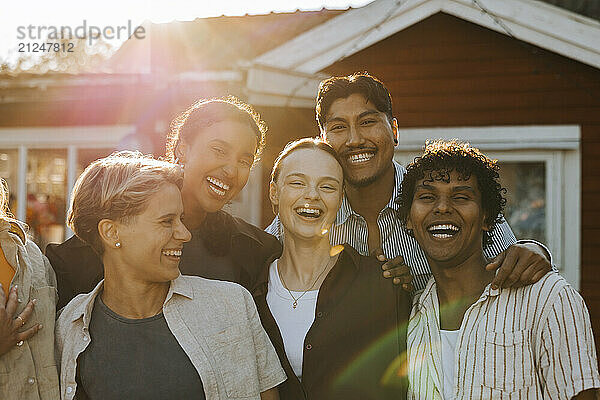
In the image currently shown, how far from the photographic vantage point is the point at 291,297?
9.82 feet

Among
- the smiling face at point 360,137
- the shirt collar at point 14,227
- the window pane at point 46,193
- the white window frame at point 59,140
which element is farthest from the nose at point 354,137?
the window pane at point 46,193

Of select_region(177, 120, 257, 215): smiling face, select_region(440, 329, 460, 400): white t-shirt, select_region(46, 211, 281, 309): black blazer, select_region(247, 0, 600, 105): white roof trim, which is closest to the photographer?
select_region(440, 329, 460, 400): white t-shirt

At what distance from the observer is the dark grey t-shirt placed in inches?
99.7

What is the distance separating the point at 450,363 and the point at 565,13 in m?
4.86

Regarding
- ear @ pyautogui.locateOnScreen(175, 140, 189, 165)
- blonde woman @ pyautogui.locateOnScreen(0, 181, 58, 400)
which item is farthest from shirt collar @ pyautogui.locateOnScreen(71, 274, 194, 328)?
ear @ pyautogui.locateOnScreen(175, 140, 189, 165)

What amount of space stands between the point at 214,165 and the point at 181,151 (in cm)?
22

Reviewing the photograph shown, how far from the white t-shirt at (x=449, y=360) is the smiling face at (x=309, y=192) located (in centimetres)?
69

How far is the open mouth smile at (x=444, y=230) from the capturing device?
2.82 m

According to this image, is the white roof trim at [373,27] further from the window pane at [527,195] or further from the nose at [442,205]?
the nose at [442,205]

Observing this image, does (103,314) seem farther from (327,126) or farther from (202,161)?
(327,126)

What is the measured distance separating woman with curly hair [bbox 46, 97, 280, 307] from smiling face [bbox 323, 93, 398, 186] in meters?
0.45

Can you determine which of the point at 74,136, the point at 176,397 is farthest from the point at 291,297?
the point at 74,136

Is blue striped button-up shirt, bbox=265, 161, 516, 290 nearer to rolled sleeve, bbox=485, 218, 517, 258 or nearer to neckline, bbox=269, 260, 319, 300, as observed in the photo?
rolled sleeve, bbox=485, 218, 517, 258

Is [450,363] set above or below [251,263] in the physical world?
below
